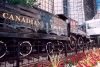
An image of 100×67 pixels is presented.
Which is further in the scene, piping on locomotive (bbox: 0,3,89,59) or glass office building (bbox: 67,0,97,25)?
glass office building (bbox: 67,0,97,25)

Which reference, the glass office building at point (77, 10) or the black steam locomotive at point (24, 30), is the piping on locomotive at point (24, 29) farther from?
the glass office building at point (77, 10)

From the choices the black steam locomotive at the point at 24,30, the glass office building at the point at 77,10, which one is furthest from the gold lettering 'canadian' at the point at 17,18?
the glass office building at the point at 77,10

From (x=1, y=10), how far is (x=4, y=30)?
3.05ft

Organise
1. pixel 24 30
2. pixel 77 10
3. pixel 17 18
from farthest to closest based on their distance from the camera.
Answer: pixel 77 10, pixel 24 30, pixel 17 18

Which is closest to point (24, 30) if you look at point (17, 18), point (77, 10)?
point (17, 18)

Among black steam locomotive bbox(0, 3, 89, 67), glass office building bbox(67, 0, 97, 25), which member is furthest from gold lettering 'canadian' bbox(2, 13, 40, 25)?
glass office building bbox(67, 0, 97, 25)

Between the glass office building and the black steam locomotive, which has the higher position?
the glass office building

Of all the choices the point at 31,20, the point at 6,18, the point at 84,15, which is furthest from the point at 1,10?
the point at 84,15

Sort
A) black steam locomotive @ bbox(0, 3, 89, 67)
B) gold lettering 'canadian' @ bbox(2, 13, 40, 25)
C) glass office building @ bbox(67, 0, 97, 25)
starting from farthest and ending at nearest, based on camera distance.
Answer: glass office building @ bbox(67, 0, 97, 25) → gold lettering 'canadian' @ bbox(2, 13, 40, 25) → black steam locomotive @ bbox(0, 3, 89, 67)

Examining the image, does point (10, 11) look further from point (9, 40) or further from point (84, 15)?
point (84, 15)

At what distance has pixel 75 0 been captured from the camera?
205ft

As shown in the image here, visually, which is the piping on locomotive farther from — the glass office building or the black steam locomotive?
the glass office building

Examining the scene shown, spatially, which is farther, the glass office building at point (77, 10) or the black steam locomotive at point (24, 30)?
the glass office building at point (77, 10)

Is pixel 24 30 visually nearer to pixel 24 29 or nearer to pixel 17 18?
pixel 24 29
